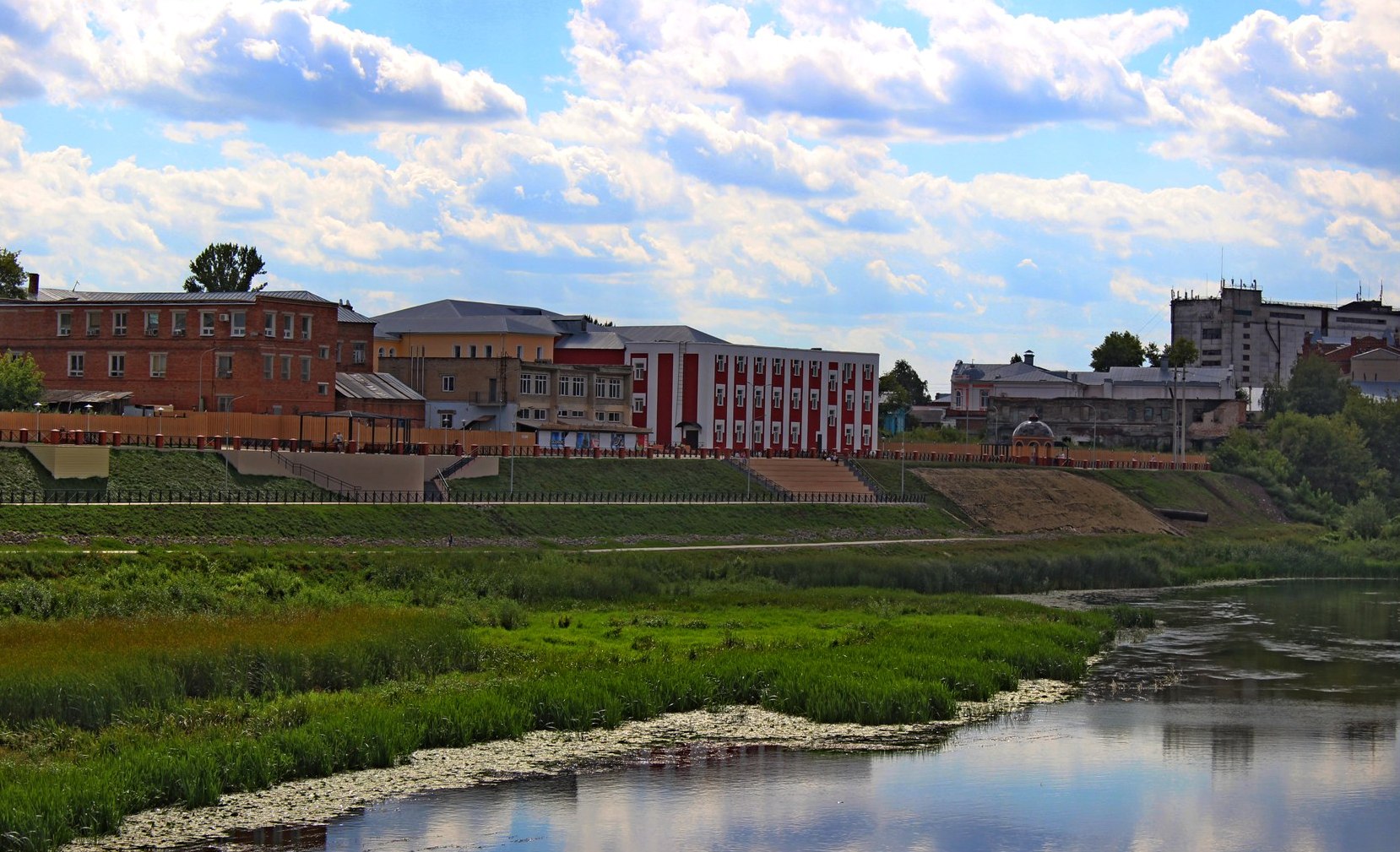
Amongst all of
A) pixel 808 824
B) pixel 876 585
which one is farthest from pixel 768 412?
pixel 808 824

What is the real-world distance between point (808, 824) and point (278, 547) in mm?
41435

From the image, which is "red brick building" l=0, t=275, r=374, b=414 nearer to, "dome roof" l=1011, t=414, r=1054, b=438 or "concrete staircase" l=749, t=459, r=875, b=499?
"concrete staircase" l=749, t=459, r=875, b=499

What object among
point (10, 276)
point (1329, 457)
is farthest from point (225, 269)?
point (1329, 457)

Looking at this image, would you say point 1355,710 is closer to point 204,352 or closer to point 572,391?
point 204,352

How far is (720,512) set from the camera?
102000mm

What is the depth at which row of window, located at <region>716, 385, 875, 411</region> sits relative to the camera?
136 m

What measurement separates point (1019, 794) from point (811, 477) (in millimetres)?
82553

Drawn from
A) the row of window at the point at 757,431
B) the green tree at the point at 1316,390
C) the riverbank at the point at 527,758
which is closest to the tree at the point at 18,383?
the row of window at the point at 757,431

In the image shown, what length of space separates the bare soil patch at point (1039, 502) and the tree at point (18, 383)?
193ft

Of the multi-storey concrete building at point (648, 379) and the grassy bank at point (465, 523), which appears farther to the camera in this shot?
the multi-storey concrete building at point (648, 379)

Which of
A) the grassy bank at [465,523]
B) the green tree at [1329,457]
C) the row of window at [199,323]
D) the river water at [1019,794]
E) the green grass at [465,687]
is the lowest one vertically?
the river water at [1019,794]

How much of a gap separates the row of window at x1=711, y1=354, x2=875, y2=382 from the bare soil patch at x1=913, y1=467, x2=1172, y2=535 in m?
17.9

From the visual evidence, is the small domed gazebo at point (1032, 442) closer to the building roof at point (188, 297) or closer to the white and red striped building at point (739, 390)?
the white and red striped building at point (739, 390)

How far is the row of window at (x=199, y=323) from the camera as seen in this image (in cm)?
10575
